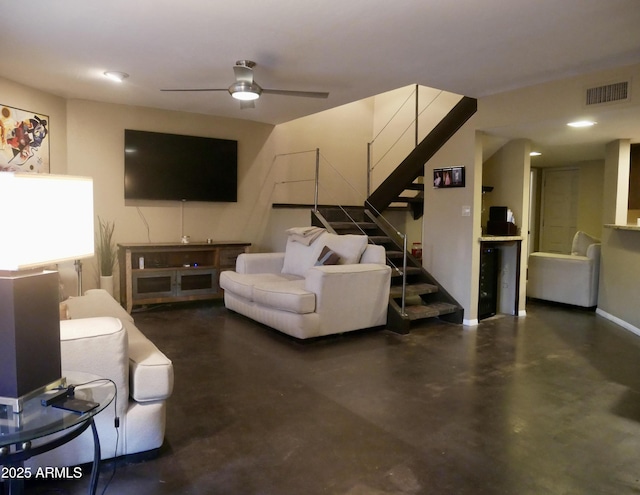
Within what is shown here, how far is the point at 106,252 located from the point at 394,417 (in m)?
4.09

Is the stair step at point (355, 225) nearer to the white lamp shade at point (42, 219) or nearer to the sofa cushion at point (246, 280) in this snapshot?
the sofa cushion at point (246, 280)

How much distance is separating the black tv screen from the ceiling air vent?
4.20m

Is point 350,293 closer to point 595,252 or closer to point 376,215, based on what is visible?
point 376,215

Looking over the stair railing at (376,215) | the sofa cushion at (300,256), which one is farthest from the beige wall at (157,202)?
the sofa cushion at (300,256)

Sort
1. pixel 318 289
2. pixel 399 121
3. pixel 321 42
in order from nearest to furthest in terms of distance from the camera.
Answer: pixel 321 42 < pixel 318 289 < pixel 399 121

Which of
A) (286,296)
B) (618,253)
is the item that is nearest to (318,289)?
(286,296)

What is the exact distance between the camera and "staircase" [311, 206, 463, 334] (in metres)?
4.53

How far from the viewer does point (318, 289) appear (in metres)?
3.96

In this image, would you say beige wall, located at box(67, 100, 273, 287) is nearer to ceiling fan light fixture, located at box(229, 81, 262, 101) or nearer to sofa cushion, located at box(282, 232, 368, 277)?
sofa cushion, located at box(282, 232, 368, 277)

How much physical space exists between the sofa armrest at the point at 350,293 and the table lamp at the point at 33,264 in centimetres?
264

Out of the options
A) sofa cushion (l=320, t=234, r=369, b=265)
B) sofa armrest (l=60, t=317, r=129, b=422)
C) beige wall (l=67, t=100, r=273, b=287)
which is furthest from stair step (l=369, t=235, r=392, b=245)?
sofa armrest (l=60, t=317, r=129, b=422)

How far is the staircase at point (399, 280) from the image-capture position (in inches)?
178

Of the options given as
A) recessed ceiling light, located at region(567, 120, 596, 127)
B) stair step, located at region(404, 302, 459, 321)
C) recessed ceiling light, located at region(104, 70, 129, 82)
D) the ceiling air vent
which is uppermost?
recessed ceiling light, located at region(104, 70, 129, 82)

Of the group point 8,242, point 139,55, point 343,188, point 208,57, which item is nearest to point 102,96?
point 139,55
